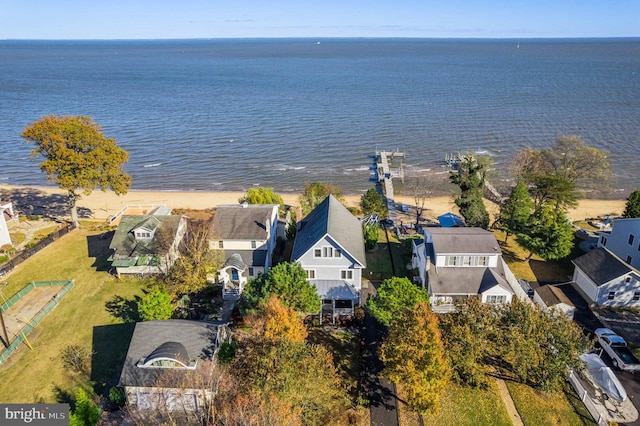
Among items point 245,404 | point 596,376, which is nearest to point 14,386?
point 245,404

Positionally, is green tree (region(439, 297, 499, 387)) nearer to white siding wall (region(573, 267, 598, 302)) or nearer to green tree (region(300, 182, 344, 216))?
white siding wall (region(573, 267, 598, 302))

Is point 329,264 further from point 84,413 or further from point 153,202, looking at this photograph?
point 153,202

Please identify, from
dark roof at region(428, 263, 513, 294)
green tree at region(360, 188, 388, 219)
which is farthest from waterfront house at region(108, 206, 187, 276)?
dark roof at region(428, 263, 513, 294)

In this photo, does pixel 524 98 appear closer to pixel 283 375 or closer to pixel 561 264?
pixel 561 264

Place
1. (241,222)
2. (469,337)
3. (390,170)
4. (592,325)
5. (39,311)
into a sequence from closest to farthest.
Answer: (469,337) < (592,325) < (39,311) < (241,222) < (390,170)

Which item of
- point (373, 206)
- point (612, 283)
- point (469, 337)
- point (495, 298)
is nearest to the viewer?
point (469, 337)

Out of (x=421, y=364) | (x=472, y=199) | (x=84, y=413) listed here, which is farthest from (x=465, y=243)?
(x=84, y=413)

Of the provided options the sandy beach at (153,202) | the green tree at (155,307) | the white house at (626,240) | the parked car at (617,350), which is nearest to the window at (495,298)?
the parked car at (617,350)

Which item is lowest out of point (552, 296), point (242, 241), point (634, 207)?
point (552, 296)
